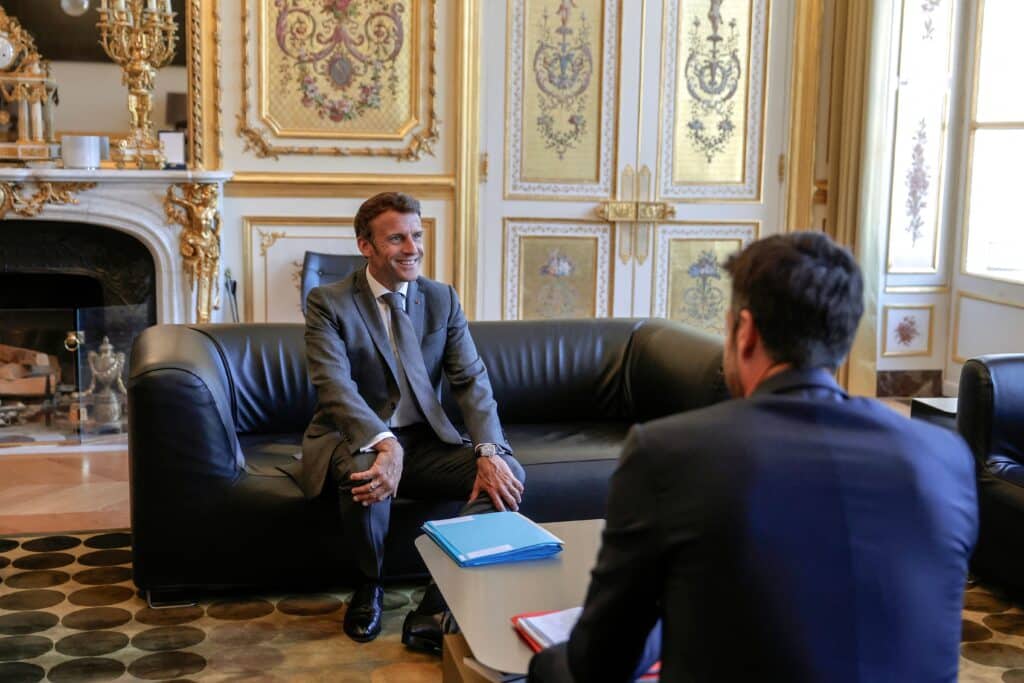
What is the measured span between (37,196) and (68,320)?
1.94ft

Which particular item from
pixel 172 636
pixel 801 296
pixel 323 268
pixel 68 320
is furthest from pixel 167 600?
pixel 801 296

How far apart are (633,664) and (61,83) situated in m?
4.33

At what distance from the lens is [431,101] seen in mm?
5074

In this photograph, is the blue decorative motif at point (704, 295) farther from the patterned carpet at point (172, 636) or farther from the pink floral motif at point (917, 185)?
the patterned carpet at point (172, 636)

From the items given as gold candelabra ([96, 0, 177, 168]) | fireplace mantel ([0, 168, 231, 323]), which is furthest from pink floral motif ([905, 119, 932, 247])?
gold candelabra ([96, 0, 177, 168])

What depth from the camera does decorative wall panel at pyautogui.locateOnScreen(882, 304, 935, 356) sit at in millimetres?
5539

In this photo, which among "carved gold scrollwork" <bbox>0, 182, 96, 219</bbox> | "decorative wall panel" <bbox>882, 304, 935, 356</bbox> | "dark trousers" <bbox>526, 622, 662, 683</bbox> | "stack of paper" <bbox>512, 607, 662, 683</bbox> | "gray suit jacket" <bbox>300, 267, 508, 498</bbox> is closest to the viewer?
"dark trousers" <bbox>526, 622, 662, 683</bbox>

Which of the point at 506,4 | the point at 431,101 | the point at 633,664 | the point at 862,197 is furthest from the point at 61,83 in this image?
the point at 633,664

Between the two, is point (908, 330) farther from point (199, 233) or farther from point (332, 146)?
point (199, 233)

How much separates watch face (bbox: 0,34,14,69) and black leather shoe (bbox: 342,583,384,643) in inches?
122

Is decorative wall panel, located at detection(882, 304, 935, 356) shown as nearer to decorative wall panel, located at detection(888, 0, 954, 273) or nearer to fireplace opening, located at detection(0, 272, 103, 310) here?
decorative wall panel, located at detection(888, 0, 954, 273)

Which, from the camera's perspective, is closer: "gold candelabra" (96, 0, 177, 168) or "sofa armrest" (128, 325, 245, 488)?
"sofa armrest" (128, 325, 245, 488)

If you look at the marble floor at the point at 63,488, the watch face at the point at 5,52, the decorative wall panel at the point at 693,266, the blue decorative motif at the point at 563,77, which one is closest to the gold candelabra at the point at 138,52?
the watch face at the point at 5,52

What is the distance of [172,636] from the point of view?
2.71 m
